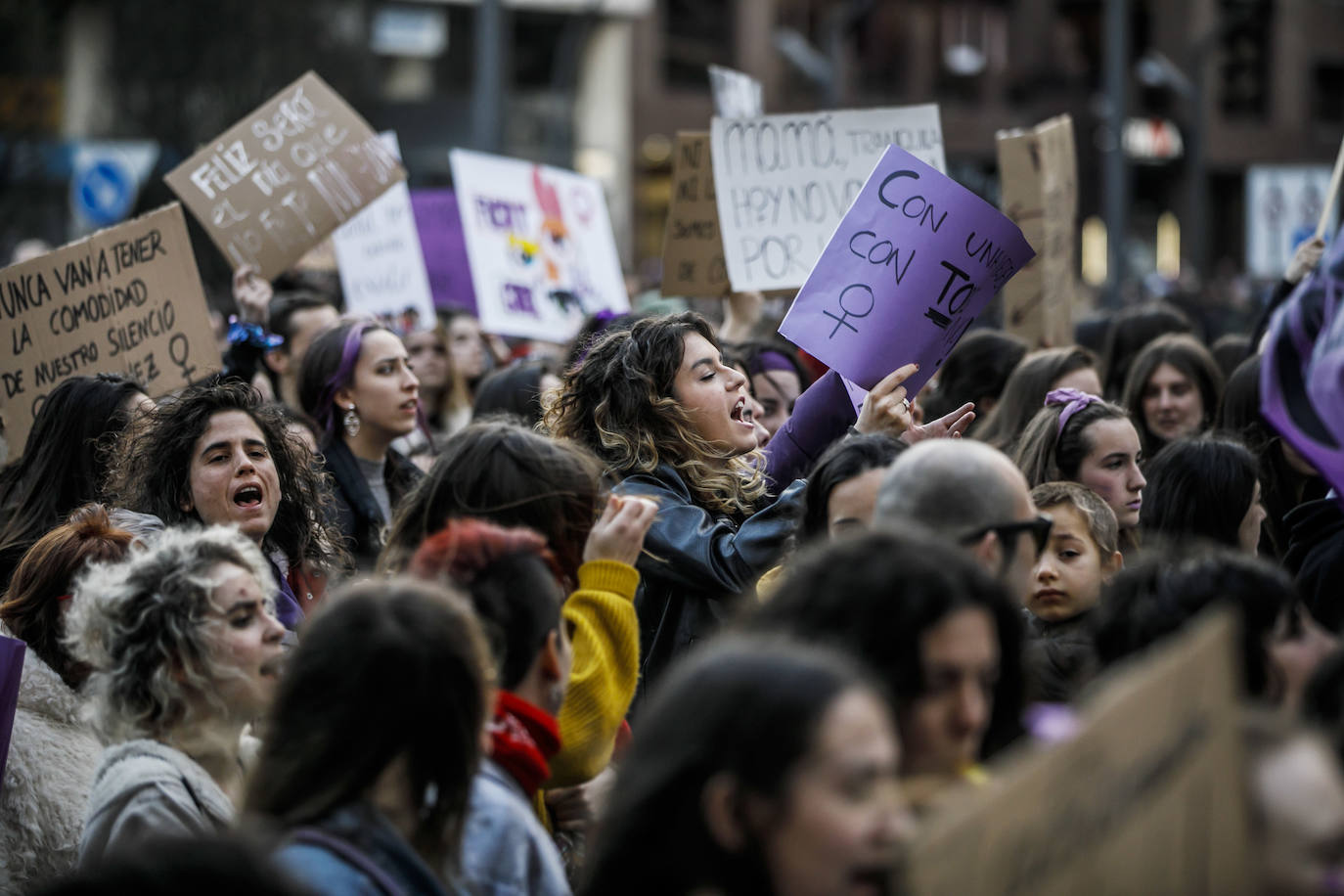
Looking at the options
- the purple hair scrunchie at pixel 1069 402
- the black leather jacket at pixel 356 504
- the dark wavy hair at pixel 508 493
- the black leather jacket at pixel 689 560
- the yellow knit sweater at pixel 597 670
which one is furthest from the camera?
the black leather jacket at pixel 356 504

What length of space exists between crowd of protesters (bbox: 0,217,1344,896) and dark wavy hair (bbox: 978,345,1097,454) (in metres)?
0.02

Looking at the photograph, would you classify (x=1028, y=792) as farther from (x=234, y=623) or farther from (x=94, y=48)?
(x=94, y=48)

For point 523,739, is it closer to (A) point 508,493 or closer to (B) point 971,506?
(A) point 508,493

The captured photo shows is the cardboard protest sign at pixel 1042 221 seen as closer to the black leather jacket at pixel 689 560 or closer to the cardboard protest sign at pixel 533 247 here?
the cardboard protest sign at pixel 533 247

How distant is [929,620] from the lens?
225 centimetres

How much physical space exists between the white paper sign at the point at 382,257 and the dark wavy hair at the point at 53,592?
5085mm

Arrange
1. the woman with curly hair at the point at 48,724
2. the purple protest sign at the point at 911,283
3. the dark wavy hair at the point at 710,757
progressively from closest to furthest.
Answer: the dark wavy hair at the point at 710,757
the woman with curly hair at the point at 48,724
the purple protest sign at the point at 911,283

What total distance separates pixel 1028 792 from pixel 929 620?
2.02ft

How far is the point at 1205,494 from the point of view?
4211mm

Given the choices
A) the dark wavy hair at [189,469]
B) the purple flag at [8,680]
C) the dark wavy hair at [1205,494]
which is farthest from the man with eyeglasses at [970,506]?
the dark wavy hair at [189,469]

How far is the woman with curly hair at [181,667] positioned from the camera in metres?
3.04

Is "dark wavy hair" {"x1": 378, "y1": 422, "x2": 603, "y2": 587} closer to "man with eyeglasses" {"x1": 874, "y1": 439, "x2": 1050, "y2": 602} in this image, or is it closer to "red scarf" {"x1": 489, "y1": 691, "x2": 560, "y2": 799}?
"red scarf" {"x1": 489, "y1": 691, "x2": 560, "y2": 799}

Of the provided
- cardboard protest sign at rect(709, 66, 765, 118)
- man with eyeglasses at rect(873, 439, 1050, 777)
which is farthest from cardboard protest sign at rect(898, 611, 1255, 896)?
cardboard protest sign at rect(709, 66, 765, 118)

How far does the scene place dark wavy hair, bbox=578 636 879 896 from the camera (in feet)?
6.35
